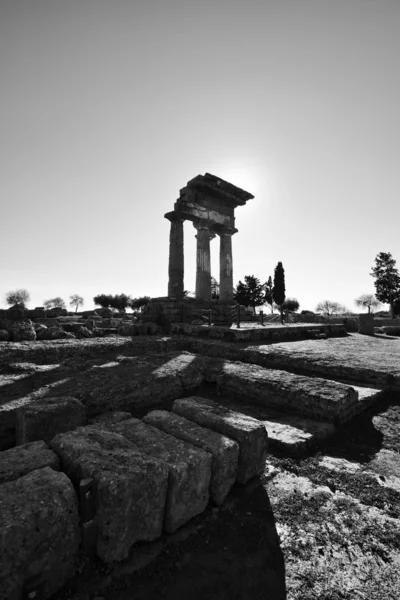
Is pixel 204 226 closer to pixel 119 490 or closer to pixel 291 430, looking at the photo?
pixel 291 430

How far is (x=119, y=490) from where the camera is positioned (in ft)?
4.84

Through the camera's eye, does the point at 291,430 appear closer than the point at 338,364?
Yes

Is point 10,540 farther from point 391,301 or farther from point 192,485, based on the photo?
point 391,301

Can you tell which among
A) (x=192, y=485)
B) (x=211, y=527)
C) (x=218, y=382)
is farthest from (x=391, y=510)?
(x=218, y=382)

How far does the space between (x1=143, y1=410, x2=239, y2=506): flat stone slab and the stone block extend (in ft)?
2.86

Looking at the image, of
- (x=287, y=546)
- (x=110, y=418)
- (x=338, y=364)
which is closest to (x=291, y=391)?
(x=338, y=364)

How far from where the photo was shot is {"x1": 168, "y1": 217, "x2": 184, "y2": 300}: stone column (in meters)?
14.6

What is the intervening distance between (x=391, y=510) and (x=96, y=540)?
1879 millimetres

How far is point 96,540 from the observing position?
1448 millimetres

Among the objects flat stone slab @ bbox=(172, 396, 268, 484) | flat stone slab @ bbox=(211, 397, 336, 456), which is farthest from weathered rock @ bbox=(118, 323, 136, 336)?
flat stone slab @ bbox=(172, 396, 268, 484)

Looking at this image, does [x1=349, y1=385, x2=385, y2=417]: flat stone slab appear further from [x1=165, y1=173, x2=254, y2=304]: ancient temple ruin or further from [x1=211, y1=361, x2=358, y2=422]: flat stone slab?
[x1=165, y1=173, x2=254, y2=304]: ancient temple ruin

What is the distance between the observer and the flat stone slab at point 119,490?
1.45 m

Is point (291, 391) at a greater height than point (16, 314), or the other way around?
point (16, 314)

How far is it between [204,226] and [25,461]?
1423cm
